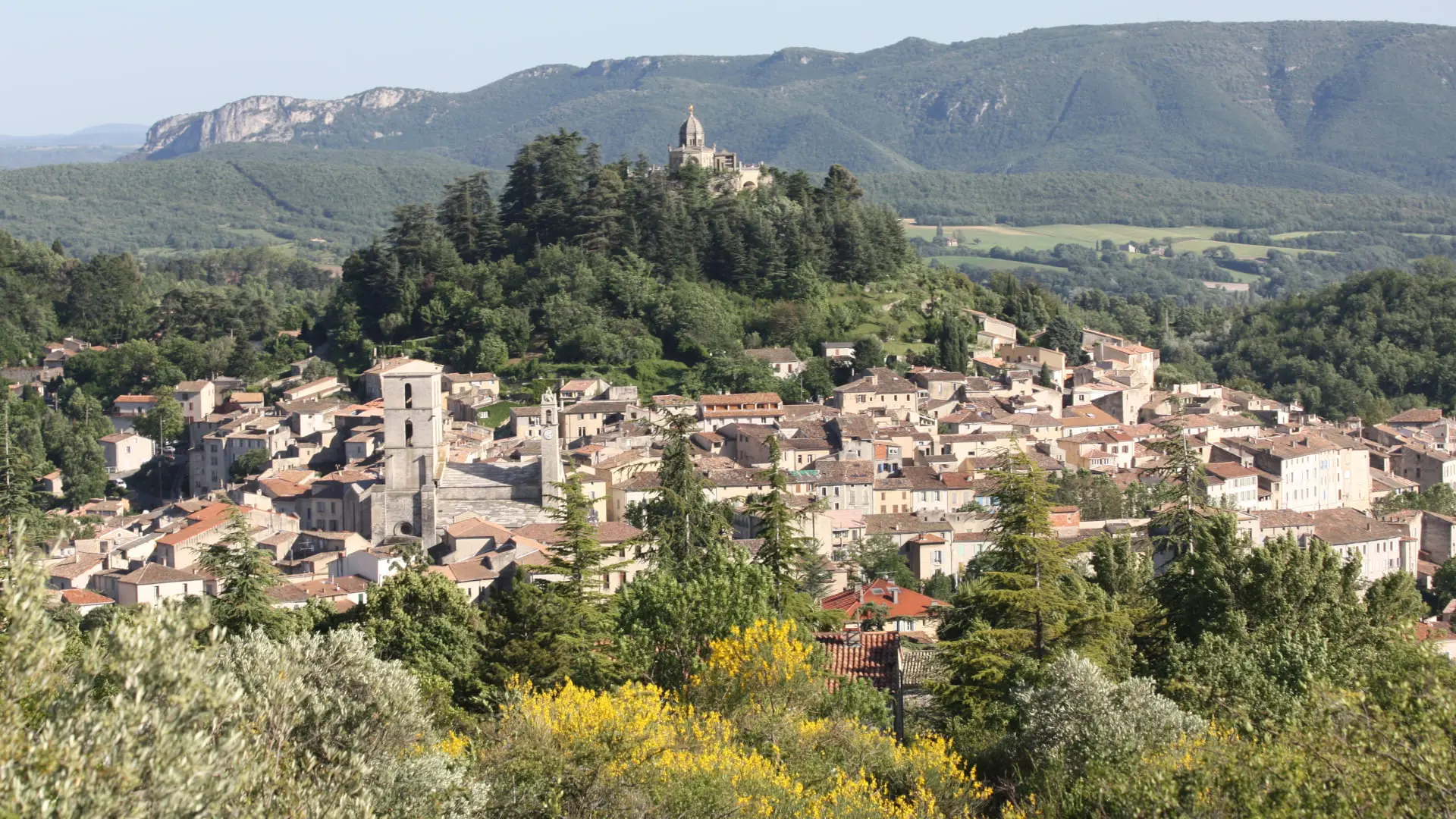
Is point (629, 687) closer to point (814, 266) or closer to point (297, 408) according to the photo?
point (297, 408)

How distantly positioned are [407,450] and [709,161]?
1603 inches

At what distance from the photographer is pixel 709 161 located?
83.5 meters

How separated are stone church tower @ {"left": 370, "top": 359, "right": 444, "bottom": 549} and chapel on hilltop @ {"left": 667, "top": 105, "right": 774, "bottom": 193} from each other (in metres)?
35.2

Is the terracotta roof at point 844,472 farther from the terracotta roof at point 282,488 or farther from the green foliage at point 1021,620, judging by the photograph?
the green foliage at point 1021,620

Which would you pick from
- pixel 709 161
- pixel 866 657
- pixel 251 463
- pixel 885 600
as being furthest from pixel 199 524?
pixel 709 161

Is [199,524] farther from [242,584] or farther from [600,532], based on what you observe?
[242,584]

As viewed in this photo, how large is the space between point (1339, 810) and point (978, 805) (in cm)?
569

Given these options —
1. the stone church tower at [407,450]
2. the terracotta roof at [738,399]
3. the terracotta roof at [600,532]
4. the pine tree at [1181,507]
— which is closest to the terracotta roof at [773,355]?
the terracotta roof at [738,399]

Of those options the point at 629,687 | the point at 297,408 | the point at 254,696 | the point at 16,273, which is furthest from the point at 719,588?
the point at 16,273

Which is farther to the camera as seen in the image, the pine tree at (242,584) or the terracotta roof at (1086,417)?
the terracotta roof at (1086,417)

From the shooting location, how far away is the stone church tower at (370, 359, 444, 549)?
4566cm

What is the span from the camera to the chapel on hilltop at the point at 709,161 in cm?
8044

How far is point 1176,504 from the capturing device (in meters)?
30.6

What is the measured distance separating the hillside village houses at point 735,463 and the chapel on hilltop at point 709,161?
13.8 meters
